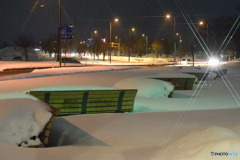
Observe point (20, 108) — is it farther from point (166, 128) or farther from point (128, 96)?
point (128, 96)

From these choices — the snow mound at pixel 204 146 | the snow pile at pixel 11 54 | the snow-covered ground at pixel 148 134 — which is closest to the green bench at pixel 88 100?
the snow-covered ground at pixel 148 134

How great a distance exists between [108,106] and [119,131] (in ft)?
10.8

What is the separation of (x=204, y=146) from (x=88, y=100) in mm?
7188

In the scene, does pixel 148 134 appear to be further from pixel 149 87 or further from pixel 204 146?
pixel 149 87

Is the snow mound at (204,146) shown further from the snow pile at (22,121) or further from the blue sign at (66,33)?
the blue sign at (66,33)

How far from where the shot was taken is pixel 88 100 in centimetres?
1242

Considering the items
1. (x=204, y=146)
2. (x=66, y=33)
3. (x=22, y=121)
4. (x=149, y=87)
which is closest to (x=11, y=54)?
(x=66, y=33)

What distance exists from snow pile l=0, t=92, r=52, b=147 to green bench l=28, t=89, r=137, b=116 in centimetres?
387

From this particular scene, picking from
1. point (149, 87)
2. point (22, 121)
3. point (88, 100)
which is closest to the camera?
point (22, 121)

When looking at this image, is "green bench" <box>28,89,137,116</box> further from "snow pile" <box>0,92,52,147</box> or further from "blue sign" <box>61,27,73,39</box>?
"blue sign" <box>61,27,73,39</box>

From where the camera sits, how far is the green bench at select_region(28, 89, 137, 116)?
12.0 metres

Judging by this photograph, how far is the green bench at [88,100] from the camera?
1198 centimetres

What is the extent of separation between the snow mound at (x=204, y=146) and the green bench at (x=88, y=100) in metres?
6.13

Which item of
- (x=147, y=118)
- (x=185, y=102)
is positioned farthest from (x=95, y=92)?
(x=185, y=102)
